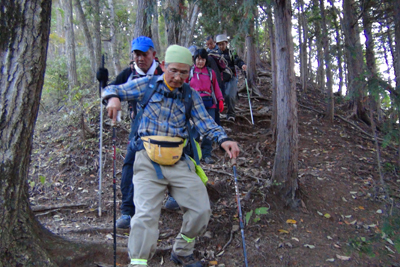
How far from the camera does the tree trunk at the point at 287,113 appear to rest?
15.2ft

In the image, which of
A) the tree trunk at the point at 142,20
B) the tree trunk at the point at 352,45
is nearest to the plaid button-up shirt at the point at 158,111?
the tree trunk at the point at 142,20

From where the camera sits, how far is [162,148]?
290 centimetres

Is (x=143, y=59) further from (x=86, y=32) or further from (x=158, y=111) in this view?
(x=86, y=32)

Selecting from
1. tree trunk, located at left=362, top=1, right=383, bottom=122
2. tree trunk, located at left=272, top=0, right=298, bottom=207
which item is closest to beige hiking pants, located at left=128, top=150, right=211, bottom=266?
tree trunk, located at left=272, top=0, right=298, bottom=207

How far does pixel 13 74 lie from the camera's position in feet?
8.66

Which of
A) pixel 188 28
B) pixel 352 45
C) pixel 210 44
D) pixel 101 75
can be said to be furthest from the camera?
pixel 352 45

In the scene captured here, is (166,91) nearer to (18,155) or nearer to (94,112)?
(18,155)

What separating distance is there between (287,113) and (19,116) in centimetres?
370

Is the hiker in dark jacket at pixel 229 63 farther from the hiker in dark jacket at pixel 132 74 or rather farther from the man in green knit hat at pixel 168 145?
the man in green knit hat at pixel 168 145

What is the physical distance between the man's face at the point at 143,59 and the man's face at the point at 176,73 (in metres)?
0.85

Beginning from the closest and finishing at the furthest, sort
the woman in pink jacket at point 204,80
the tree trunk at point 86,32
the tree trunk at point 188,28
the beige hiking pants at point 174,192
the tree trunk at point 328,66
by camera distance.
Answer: the beige hiking pants at point 174,192 < the woman in pink jacket at point 204,80 < the tree trunk at point 188,28 < the tree trunk at point 328,66 < the tree trunk at point 86,32

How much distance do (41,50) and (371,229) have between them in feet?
17.3

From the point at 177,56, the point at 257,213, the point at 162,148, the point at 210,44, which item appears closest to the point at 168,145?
the point at 162,148

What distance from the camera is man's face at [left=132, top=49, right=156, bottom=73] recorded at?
12.2 ft
